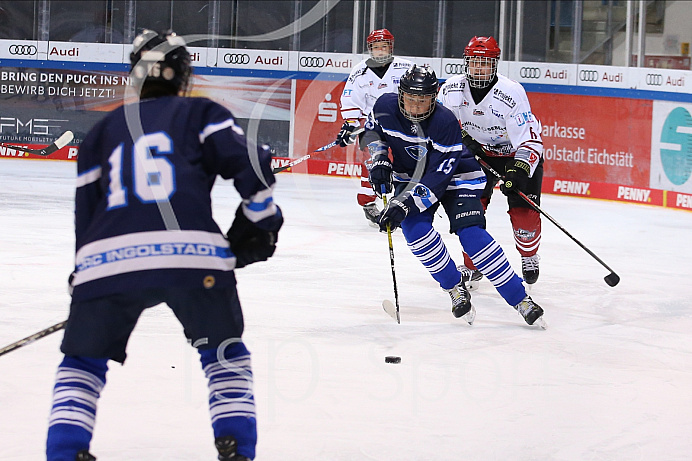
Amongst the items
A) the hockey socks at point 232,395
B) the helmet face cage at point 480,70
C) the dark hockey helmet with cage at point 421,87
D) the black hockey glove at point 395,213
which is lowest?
the hockey socks at point 232,395

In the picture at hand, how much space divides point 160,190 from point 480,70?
3019 mm

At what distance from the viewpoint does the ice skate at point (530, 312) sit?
411 centimetres

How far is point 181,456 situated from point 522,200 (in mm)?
2977

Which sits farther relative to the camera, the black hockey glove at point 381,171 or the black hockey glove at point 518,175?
the black hockey glove at point 518,175

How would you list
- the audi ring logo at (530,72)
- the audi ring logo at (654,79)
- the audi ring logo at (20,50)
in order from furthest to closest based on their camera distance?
the audi ring logo at (20,50) → the audi ring logo at (530,72) → the audi ring logo at (654,79)

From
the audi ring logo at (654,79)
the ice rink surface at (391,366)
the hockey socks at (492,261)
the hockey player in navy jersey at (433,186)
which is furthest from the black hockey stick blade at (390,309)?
the audi ring logo at (654,79)

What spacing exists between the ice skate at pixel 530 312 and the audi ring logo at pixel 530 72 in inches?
257

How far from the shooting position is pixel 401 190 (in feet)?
14.0

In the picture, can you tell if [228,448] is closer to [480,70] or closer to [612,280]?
[480,70]

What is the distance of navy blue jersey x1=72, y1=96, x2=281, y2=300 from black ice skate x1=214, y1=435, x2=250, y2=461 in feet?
1.09

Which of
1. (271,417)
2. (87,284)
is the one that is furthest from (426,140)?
(87,284)

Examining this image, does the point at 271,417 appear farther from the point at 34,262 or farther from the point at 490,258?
the point at 34,262

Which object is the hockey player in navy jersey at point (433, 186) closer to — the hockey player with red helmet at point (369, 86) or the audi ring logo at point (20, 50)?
the hockey player with red helmet at point (369, 86)

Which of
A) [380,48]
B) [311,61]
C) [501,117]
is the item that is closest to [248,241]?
[501,117]
